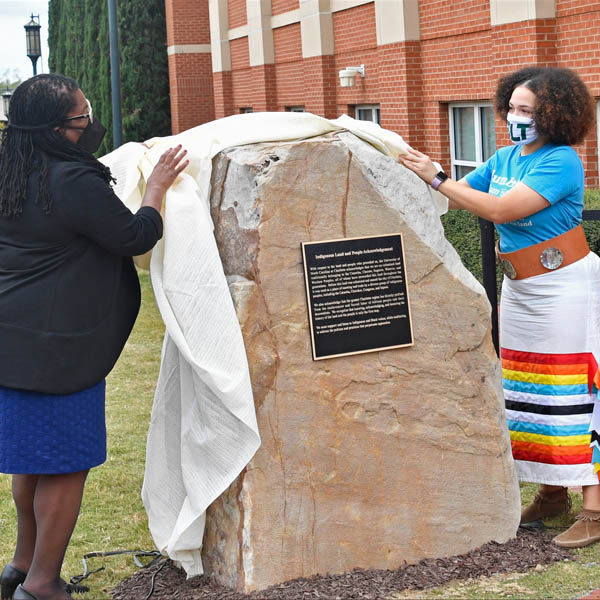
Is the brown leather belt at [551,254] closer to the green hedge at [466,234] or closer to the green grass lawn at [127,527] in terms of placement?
the green grass lawn at [127,527]

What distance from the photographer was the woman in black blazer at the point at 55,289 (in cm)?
351

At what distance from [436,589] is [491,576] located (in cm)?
27

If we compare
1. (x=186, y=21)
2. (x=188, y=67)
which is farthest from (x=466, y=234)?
(x=186, y=21)

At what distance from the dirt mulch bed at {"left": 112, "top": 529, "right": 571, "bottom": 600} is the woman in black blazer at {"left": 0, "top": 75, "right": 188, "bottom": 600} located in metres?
0.54

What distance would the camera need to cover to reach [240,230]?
153 inches

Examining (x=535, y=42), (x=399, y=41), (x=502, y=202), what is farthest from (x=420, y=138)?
(x=502, y=202)

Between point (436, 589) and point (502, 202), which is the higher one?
point (502, 202)

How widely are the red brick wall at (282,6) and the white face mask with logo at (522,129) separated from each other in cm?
1552

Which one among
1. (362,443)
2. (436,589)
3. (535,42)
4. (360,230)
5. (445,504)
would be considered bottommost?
(436,589)

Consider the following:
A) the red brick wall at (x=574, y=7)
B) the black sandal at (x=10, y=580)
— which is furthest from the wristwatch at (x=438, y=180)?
the red brick wall at (x=574, y=7)

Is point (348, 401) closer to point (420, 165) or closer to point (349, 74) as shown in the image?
point (420, 165)

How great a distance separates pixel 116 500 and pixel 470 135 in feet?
30.9

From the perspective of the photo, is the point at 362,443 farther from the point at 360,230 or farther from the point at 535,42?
the point at 535,42

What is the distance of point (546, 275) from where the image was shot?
4.26 metres
